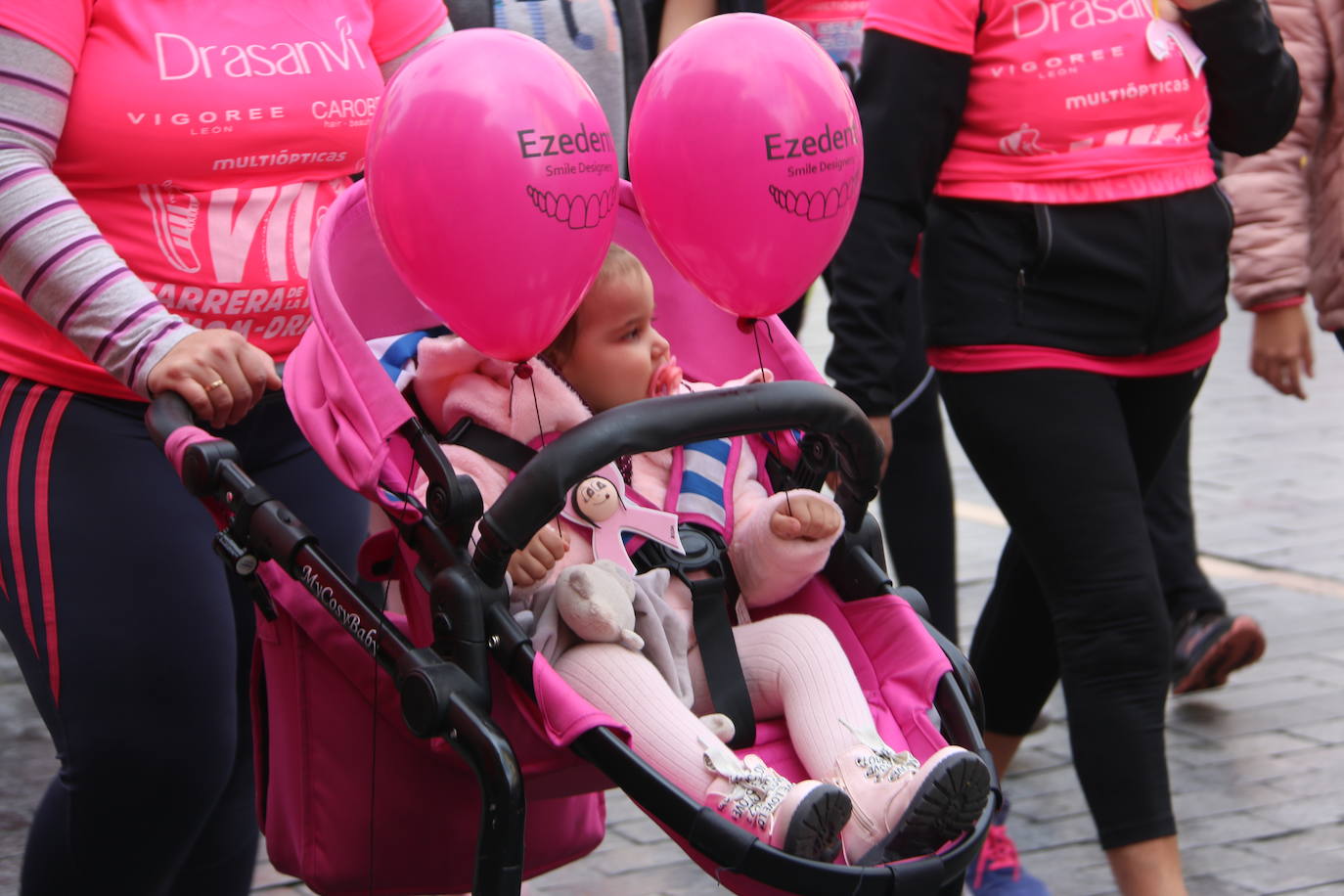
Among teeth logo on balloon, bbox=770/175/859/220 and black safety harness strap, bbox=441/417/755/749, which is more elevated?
teeth logo on balloon, bbox=770/175/859/220

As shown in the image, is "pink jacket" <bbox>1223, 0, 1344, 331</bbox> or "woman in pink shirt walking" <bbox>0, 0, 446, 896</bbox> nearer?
"woman in pink shirt walking" <bbox>0, 0, 446, 896</bbox>

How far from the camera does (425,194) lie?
1.94 m

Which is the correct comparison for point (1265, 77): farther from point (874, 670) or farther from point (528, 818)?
point (528, 818)

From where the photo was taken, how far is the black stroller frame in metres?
1.89

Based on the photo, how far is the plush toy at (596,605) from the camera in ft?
7.04

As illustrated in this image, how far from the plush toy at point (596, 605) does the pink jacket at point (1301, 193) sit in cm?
182

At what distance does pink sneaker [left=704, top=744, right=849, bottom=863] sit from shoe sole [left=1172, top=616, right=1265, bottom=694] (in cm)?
263

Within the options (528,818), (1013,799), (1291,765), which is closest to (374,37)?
(528,818)

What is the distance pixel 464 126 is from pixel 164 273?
696 mm

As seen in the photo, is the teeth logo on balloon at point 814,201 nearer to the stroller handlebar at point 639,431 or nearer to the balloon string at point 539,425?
the stroller handlebar at point 639,431

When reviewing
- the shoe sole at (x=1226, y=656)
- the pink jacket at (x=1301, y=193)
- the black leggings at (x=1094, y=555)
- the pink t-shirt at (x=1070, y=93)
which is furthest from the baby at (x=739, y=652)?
the shoe sole at (x=1226, y=656)

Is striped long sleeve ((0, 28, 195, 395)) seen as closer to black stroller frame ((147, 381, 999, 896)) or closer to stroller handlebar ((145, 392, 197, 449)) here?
stroller handlebar ((145, 392, 197, 449))

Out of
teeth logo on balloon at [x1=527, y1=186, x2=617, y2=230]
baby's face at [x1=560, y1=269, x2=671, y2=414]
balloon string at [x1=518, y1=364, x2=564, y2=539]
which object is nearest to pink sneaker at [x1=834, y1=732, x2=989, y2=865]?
balloon string at [x1=518, y1=364, x2=564, y2=539]

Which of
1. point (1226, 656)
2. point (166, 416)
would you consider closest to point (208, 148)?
point (166, 416)
